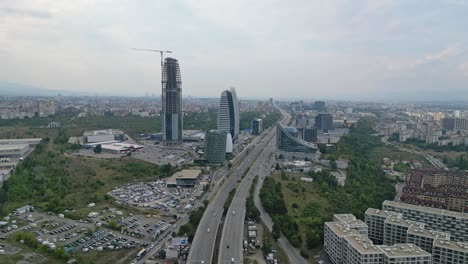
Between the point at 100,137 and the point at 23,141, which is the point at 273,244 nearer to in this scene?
the point at 100,137

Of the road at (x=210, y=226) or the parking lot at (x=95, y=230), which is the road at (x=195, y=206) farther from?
the road at (x=210, y=226)

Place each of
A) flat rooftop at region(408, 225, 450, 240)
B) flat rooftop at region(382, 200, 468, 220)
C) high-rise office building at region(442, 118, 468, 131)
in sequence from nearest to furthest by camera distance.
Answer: flat rooftop at region(408, 225, 450, 240)
flat rooftop at region(382, 200, 468, 220)
high-rise office building at region(442, 118, 468, 131)

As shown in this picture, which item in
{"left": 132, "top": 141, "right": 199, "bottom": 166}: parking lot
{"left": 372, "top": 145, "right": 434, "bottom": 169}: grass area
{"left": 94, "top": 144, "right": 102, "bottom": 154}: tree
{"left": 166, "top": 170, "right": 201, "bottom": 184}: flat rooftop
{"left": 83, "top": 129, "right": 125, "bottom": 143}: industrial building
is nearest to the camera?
{"left": 166, "top": 170, "right": 201, "bottom": 184}: flat rooftop

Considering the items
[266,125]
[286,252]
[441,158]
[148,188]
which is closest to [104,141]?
[148,188]

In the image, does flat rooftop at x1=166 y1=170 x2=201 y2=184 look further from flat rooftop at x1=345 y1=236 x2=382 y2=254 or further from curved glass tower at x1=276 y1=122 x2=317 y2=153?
flat rooftop at x1=345 y1=236 x2=382 y2=254

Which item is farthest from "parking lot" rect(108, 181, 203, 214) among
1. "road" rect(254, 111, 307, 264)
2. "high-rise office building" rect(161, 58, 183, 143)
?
"high-rise office building" rect(161, 58, 183, 143)
